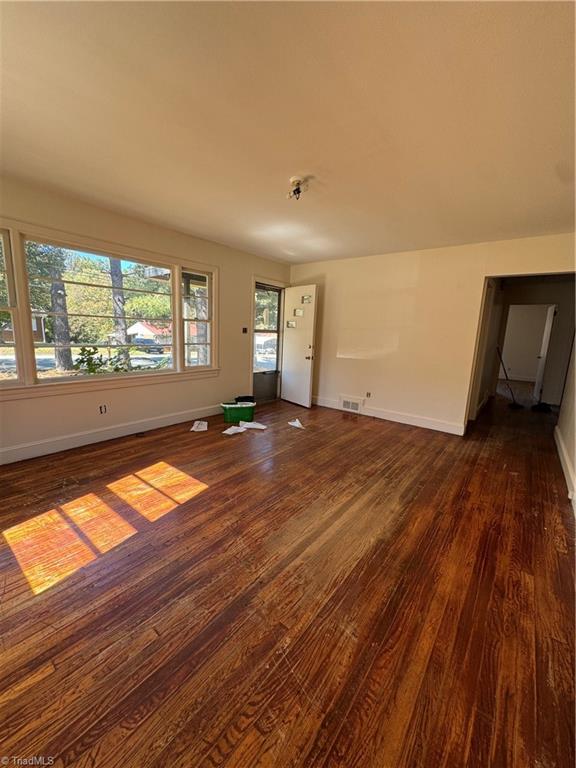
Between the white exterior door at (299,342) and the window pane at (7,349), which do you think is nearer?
the window pane at (7,349)

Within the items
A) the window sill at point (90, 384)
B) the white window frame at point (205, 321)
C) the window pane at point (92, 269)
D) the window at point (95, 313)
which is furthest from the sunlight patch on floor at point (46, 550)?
the white window frame at point (205, 321)

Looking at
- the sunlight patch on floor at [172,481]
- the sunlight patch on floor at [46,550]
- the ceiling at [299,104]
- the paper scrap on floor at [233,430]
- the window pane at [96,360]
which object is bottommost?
the sunlight patch on floor at [46,550]

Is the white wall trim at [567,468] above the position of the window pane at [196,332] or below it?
below

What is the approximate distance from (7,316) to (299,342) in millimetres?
3794

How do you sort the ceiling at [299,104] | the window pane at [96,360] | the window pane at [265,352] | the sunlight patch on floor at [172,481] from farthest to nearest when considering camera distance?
the window pane at [265,352] → the window pane at [96,360] → the sunlight patch on floor at [172,481] → the ceiling at [299,104]

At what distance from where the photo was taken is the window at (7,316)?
2719mm

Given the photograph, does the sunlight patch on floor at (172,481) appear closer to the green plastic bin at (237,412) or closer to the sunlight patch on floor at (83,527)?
the sunlight patch on floor at (83,527)

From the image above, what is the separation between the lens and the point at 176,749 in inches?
39.3

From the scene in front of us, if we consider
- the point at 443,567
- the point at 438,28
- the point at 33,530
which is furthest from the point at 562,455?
the point at 33,530

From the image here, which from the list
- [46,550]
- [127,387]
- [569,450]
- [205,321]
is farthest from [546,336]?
[46,550]

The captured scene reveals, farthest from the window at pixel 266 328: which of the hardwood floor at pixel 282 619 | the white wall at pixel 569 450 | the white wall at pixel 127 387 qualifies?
the white wall at pixel 569 450

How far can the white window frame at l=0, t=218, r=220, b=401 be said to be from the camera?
2768 millimetres

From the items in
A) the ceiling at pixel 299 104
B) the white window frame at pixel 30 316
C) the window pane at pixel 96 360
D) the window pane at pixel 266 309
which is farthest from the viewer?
the window pane at pixel 266 309

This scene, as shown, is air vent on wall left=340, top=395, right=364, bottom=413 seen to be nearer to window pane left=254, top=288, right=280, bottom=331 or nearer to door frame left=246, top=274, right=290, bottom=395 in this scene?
door frame left=246, top=274, right=290, bottom=395
